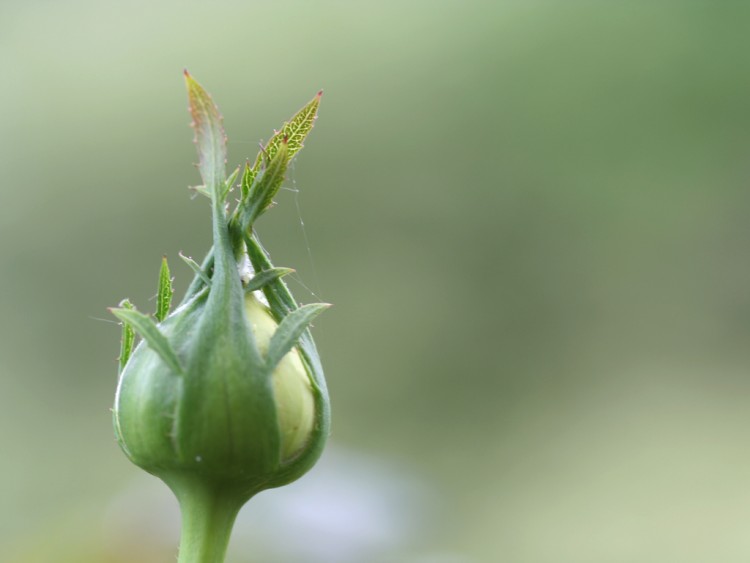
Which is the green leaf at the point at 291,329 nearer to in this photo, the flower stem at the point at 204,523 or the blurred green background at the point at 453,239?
the flower stem at the point at 204,523

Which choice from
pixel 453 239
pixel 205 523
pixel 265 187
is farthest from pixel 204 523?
pixel 453 239

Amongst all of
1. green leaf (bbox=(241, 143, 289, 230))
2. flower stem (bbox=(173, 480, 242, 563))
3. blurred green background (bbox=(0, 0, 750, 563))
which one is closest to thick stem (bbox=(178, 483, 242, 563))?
flower stem (bbox=(173, 480, 242, 563))

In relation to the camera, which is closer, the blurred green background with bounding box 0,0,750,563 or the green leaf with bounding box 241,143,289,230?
the green leaf with bounding box 241,143,289,230

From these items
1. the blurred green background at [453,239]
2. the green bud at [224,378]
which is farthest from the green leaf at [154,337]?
the blurred green background at [453,239]

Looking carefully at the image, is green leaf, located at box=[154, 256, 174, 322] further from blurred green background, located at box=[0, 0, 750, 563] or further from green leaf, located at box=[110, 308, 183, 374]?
blurred green background, located at box=[0, 0, 750, 563]

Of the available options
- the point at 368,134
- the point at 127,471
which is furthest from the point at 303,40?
the point at 127,471

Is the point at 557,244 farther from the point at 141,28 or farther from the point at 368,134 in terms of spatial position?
the point at 141,28

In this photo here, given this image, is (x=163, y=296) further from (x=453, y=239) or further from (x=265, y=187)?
(x=453, y=239)
